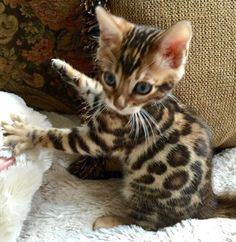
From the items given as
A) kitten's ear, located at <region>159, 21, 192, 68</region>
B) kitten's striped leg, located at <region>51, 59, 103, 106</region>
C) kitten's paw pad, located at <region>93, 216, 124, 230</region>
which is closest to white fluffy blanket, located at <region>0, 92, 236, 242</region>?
kitten's paw pad, located at <region>93, 216, 124, 230</region>

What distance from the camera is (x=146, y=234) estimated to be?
1.10 m

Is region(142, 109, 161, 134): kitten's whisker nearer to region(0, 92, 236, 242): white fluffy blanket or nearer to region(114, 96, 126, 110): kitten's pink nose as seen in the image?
region(114, 96, 126, 110): kitten's pink nose

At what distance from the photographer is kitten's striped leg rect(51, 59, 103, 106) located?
124 cm

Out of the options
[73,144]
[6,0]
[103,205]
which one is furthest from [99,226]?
[6,0]

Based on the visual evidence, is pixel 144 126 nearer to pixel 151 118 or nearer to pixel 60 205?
pixel 151 118

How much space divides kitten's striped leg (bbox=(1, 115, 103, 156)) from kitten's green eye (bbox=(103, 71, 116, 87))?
0.13 meters

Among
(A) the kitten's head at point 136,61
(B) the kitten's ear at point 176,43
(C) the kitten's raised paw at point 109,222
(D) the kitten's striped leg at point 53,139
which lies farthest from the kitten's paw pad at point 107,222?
(B) the kitten's ear at point 176,43

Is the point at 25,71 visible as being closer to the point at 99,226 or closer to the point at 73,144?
the point at 73,144

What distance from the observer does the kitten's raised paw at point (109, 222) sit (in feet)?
3.72

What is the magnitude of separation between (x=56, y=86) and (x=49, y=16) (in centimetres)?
20

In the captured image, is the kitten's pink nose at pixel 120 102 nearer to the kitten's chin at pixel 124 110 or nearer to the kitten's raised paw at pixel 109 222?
the kitten's chin at pixel 124 110

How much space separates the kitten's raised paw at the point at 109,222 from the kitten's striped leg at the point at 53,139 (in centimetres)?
14

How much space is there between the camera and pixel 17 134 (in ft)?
3.83

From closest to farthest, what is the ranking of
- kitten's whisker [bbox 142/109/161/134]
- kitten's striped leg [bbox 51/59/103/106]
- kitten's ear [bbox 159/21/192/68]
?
kitten's ear [bbox 159/21/192/68] < kitten's whisker [bbox 142/109/161/134] < kitten's striped leg [bbox 51/59/103/106]
